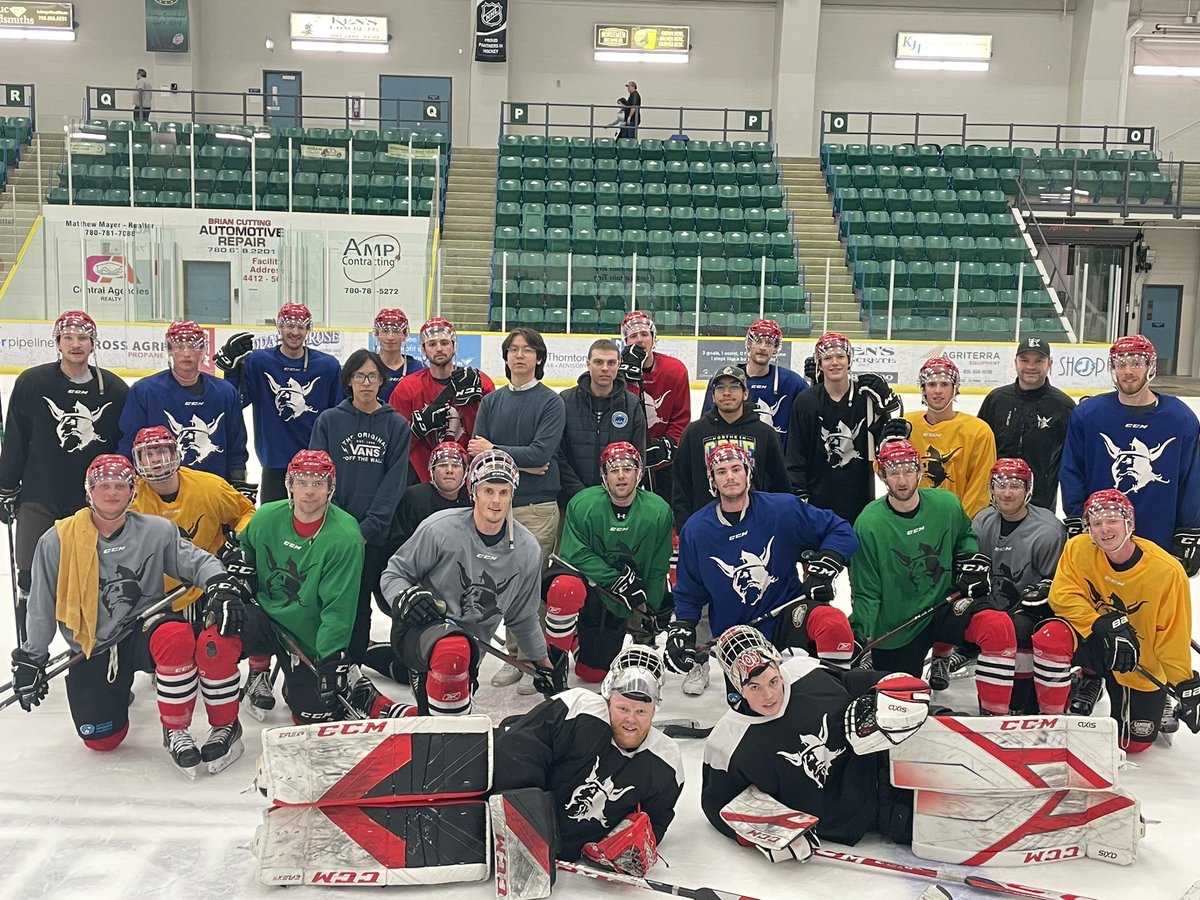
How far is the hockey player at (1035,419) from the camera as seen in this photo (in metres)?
4.48

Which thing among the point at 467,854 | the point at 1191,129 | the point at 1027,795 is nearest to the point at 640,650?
the point at 467,854

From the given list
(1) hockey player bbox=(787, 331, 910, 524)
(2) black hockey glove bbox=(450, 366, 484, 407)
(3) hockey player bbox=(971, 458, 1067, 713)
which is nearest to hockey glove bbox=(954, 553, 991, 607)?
(3) hockey player bbox=(971, 458, 1067, 713)

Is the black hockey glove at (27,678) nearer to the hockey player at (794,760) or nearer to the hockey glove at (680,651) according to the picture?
the hockey glove at (680,651)

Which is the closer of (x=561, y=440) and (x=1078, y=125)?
(x=561, y=440)

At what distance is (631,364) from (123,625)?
6.85ft

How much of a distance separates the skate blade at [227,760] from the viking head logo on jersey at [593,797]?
1173mm

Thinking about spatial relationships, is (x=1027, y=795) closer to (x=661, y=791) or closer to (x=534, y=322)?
(x=661, y=791)

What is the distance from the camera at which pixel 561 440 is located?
4.39 m

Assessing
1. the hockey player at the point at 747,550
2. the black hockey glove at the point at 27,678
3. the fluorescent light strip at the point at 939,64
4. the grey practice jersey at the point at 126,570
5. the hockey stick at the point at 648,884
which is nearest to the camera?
the hockey stick at the point at 648,884

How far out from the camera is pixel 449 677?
325 cm

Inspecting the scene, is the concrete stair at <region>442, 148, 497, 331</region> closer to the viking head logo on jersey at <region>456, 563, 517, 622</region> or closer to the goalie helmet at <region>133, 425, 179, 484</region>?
the goalie helmet at <region>133, 425, 179, 484</region>

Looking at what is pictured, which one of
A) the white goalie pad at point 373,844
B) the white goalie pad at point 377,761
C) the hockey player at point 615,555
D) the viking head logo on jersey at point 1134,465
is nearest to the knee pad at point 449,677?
the white goalie pad at point 377,761

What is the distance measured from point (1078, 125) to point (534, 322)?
10872 millimetres

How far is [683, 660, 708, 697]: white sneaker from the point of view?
13.4 feet
